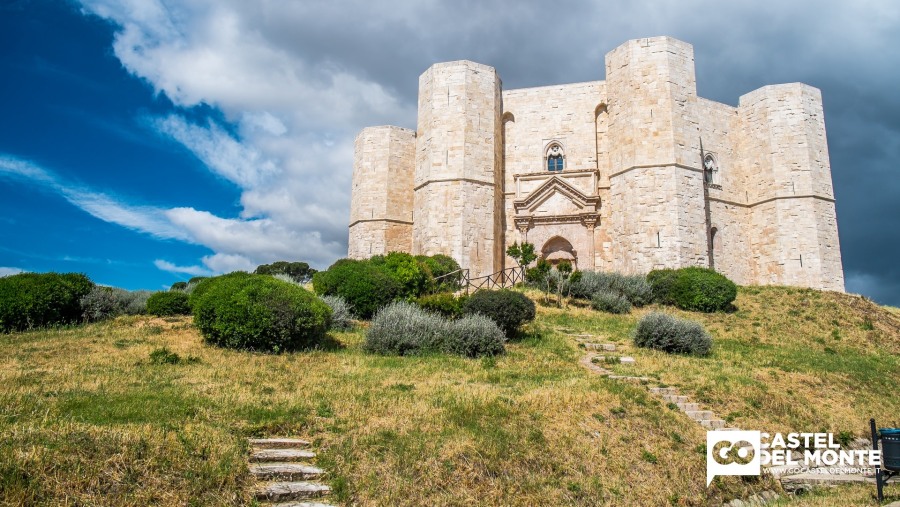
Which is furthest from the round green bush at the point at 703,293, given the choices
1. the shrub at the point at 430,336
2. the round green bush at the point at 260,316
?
the round green bush at the point at 260,316

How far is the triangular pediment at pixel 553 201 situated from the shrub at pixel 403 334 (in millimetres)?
13746

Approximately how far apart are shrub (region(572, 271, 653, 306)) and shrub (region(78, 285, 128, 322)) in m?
13.5

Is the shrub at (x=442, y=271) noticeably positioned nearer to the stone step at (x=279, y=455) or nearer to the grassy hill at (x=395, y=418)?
the grassy hill at (x=395, y=418)

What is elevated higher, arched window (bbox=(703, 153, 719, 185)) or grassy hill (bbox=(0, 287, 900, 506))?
arched window (bbox=(703, 153, 719, 185))

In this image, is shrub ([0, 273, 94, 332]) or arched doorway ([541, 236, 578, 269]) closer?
shrub ([0, 273, 94, 332])

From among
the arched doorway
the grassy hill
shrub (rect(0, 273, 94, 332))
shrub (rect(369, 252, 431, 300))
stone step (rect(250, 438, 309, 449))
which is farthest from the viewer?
the arched doorway

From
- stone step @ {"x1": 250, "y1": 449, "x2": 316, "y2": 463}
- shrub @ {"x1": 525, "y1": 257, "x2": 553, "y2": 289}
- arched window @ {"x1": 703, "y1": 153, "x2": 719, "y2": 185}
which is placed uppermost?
arched window @ {"x1": 703, "y1": 153, "x2": 719, "y2": 185}

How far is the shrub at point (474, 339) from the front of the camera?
1140 centimetres

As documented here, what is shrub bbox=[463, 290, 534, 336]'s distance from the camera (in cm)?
1305

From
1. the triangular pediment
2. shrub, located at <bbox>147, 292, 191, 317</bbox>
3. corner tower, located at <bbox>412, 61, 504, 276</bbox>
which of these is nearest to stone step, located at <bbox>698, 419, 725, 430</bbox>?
shrub, located at <bbox>147, 292, 191, 317</bbox>

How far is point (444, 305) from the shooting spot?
13.9 m

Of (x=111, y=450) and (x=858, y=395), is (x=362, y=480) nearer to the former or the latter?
(x=111, y=450)

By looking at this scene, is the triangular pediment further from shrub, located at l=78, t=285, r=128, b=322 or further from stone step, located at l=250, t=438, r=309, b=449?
stone step, located at l=250, t=438, r=309, b=449

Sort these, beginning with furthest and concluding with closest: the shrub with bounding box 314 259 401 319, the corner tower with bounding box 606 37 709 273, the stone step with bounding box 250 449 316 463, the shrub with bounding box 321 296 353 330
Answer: the corner tower with bounding box 606 37 709 273 < the shrub with bounding box 314 259 401 319 < the shrub with bounding box 321 296 353 330 < the stone step with bounding box 250 449 316 463
